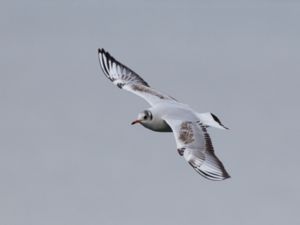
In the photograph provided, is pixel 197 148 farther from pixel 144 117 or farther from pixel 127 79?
pixel 127 79

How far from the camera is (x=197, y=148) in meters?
17.0

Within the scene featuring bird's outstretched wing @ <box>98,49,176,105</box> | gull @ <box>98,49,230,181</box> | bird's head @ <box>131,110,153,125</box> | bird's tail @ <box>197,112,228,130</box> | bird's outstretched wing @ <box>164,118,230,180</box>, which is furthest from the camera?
bird's outstretched wing @ <box>98,49,176,105</box>

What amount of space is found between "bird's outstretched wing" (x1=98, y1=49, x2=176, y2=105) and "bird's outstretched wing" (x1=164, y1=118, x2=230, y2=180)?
202 cm

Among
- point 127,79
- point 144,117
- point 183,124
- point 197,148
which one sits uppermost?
point 127,79

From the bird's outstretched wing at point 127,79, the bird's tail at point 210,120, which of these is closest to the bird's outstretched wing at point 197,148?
the bird's tail at point 210,120

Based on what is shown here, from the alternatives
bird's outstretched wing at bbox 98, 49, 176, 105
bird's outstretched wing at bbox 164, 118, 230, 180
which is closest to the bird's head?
bird's outstretched wing at bbox 164, 118, 230, 180

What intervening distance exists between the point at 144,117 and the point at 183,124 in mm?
962

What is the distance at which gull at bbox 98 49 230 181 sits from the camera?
53.9 feet

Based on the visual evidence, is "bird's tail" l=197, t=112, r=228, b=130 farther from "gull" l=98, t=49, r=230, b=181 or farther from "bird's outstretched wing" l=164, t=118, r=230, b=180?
"bird's outstretched wing" l=164, t=118, r=230, b=180

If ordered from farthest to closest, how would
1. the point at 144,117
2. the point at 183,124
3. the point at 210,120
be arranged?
the point at 144,117 < the point at 210,120 < the point at 183,124

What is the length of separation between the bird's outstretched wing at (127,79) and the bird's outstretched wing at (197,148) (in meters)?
2.02

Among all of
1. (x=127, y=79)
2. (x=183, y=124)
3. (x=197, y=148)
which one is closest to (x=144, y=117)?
(x=183, y=124)

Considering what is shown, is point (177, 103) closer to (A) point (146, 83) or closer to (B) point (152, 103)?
(B) point (152, 103)

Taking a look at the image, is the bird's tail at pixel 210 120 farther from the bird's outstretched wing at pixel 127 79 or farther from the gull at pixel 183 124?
the bird's outstretched wing at pixel 127 79
